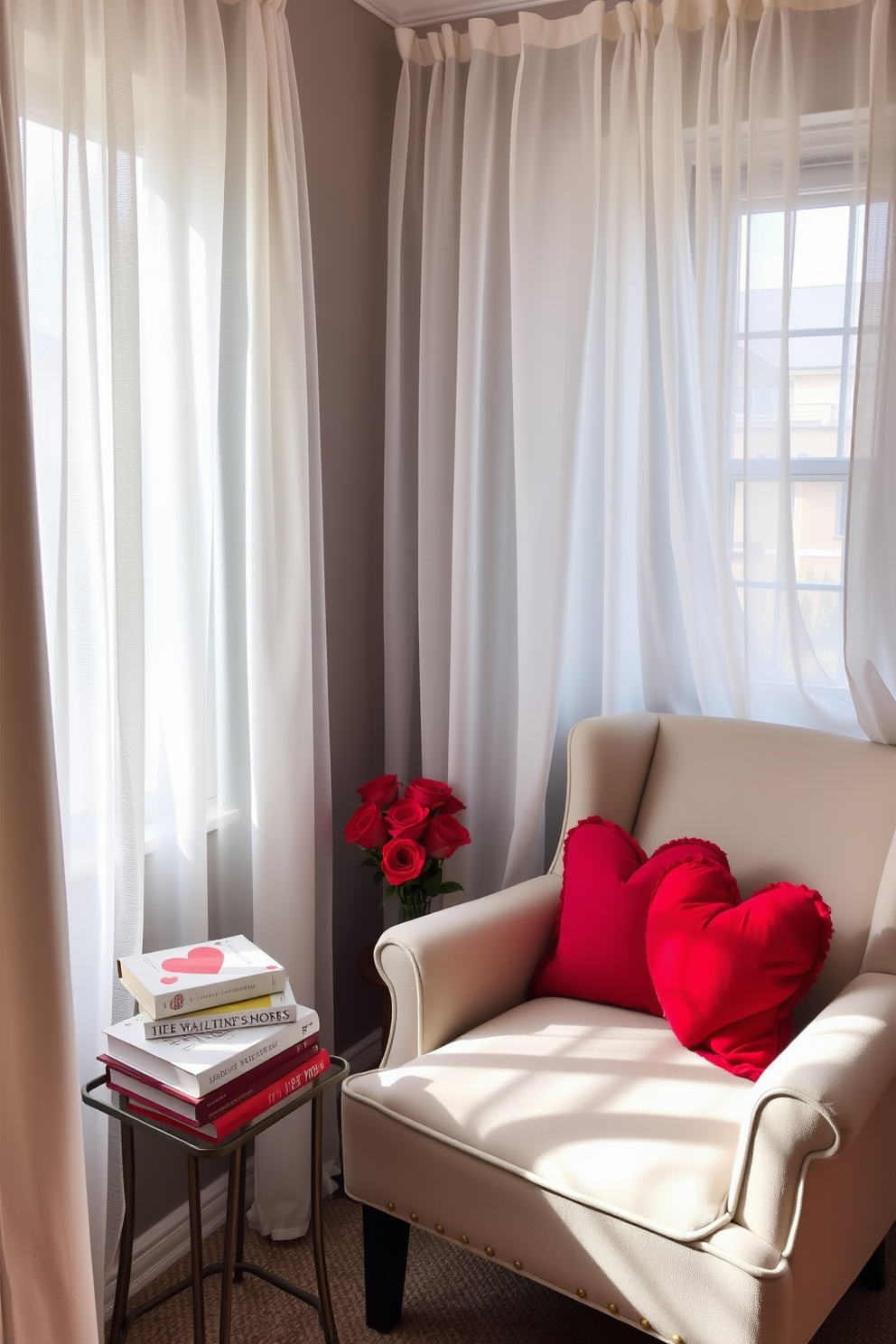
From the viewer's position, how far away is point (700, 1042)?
1.93 m

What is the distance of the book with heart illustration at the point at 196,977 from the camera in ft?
5.54

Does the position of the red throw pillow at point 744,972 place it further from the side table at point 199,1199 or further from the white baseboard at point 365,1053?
the white baseboard at point 365,1053

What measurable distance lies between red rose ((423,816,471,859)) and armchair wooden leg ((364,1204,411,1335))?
719 millimetres

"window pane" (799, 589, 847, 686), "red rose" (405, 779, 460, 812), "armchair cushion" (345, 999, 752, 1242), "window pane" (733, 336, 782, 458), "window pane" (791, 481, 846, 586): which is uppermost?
"window pane" (733, 336, 782, 458)

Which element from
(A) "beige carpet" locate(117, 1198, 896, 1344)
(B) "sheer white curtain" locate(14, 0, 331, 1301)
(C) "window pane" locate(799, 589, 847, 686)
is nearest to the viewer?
(B) "sheer white curtain" locate(14, 0, 331, 1301)

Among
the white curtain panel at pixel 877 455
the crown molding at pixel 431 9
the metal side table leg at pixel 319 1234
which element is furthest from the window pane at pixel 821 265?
the metal side table leg at pixel 319 1234

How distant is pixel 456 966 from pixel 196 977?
0.51 meters

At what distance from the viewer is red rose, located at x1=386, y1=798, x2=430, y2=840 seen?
2.39 metres

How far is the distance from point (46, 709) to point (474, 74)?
1.80 m

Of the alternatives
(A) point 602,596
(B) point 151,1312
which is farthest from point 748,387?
(B) point 151,1312

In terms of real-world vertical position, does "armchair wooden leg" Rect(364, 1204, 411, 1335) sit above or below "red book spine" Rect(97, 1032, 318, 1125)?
below

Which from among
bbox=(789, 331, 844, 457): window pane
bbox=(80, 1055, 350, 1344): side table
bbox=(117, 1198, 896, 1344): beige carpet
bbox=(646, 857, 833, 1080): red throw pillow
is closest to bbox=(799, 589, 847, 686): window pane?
bbox=(789, 331, 844, 457): window pane

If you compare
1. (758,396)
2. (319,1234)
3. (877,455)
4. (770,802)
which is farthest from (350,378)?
(319,1234)

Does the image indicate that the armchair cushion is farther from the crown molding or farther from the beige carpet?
the crown molding
